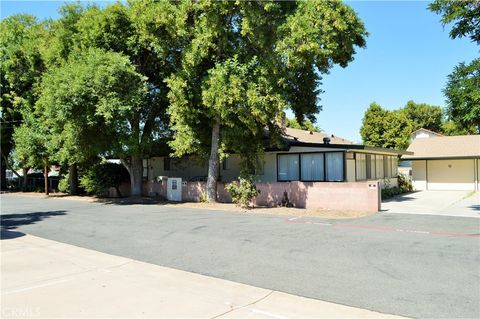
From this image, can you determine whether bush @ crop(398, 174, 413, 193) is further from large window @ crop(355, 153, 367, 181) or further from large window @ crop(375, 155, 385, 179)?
large window @ crop(355, 153, 367, 181)

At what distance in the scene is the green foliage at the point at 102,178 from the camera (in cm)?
2519

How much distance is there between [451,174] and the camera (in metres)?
29.5

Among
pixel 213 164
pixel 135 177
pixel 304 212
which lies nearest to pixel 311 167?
pixel 304 212

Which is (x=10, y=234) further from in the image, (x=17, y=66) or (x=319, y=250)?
(x=17, y=66)

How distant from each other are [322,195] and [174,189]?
367 inches

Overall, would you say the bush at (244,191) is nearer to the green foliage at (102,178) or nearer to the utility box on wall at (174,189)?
the utility box on wall at (174,189)

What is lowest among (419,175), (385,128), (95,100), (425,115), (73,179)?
(419,175)

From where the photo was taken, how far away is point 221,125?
2006cm

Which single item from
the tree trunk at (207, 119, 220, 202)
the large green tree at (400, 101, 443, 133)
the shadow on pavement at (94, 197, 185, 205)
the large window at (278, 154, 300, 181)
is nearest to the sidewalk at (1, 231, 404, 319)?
the tree trunk at (207, 119, 220, 202)

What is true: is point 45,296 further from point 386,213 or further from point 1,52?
point 1,52

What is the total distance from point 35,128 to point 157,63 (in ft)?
35.5

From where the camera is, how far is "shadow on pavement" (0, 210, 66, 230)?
13.8 meters

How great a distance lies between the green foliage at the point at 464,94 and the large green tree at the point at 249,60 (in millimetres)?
4869

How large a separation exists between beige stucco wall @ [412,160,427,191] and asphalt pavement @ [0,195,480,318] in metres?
17.3
